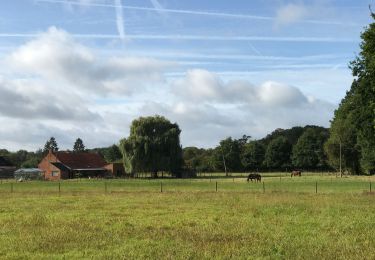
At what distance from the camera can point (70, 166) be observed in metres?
126

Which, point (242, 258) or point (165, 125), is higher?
point (165, 125)

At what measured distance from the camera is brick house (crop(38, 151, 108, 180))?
123438 millimetres

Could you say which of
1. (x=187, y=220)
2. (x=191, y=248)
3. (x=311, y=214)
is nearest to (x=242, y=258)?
(x=191, y=248)

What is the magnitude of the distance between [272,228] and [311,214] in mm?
6002

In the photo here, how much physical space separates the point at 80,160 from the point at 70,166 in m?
5.37

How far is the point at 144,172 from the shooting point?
110m

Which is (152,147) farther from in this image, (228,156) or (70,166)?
(228,156)

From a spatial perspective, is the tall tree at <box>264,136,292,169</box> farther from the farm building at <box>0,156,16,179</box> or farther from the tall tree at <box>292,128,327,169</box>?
the farm building at <box>0,156,16,179</box>

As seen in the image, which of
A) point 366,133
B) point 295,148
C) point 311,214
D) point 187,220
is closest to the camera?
point 187,220

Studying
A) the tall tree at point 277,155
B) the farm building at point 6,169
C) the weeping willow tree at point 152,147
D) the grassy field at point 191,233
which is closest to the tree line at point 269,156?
the tall tree at point 277,155

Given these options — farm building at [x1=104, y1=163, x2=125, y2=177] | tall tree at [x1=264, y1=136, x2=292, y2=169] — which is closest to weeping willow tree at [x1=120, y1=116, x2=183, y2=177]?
farm building at [x1=104, y1=163, x2=125, y2=177]

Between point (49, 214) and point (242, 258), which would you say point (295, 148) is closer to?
point (49, 214)

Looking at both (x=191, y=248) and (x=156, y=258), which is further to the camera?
(x=191, y=248)

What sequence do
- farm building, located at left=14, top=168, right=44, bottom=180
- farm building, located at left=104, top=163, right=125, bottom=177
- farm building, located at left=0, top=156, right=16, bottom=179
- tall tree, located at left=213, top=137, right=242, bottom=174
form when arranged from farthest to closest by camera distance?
tall tree, located at left=213, top=137, right=242, bottom=174, farm building, located at left=0, top=156, right=16, bottom=179, farm building, located at left=104, top=163, right=125, bottom=177, farm building, located at left=14, top=168, right=44, bottom=180
